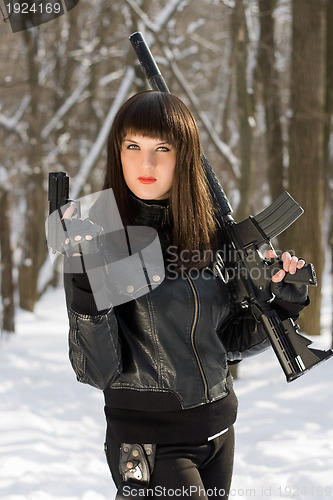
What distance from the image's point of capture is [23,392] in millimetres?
6051

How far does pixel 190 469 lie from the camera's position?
1958 millimetres

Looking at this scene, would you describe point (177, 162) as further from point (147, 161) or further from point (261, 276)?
point (261, 276)

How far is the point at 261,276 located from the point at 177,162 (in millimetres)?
519

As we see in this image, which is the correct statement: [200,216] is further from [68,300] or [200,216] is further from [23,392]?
[23,392]

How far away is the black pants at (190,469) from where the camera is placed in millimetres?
1925

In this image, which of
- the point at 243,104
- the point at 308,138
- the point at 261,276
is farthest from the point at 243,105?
the point at 261,276

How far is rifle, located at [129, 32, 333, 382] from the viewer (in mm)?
2191

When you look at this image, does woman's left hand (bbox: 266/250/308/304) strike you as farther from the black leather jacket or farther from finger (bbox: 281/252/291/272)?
the black leather jacket

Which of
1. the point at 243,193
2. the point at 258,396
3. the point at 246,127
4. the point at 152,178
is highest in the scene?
the point at 152,178

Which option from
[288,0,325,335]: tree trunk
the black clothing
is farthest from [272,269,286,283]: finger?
[288,0,325,335]: tree trunk

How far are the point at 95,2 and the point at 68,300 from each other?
12.8 meters

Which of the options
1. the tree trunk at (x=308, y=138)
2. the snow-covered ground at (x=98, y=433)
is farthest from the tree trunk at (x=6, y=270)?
the tree trunk at (x=308, y=138)

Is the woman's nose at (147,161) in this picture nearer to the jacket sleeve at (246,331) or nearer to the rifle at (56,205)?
the rifle at (56,205)

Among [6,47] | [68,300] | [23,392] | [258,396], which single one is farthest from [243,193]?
[6,47]
